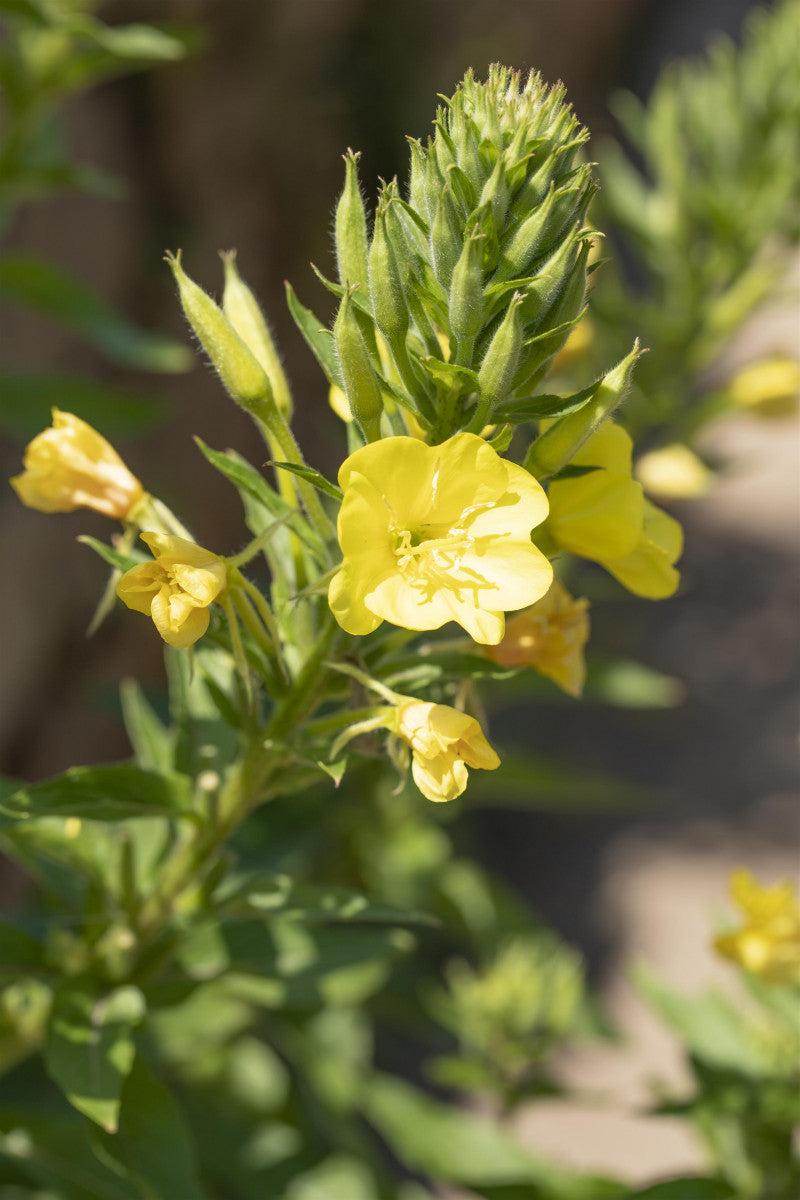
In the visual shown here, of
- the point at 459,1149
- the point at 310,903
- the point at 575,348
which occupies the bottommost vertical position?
the point at 459,1149

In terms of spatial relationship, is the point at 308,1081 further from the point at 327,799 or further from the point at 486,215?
the point at 486,215

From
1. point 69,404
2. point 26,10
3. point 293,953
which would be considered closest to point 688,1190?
point 293,953

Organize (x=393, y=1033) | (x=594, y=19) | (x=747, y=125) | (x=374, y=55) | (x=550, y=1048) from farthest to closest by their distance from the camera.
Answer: (x=594, y=19)
(x=374, y=55)
(x=393, y=1033)
(x=747, y=125)
(x=550, y=1048)

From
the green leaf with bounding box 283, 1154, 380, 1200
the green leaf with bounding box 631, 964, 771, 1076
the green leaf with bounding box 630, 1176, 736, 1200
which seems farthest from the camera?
the green leaf with bounding box 283, 1154, 380, 1200

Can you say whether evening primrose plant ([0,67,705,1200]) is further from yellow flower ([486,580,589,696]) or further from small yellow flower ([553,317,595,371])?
small yellow flower ([553,317,595,371])

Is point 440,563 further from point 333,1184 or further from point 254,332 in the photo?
point 333,1184

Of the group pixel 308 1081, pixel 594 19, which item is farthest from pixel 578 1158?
pixel 594 19

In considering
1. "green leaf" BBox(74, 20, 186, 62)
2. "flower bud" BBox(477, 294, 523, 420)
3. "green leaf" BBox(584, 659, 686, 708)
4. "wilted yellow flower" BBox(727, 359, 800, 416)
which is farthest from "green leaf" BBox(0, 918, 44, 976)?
"wilted yellow flower" BBox(727, 359, 800, 416)
